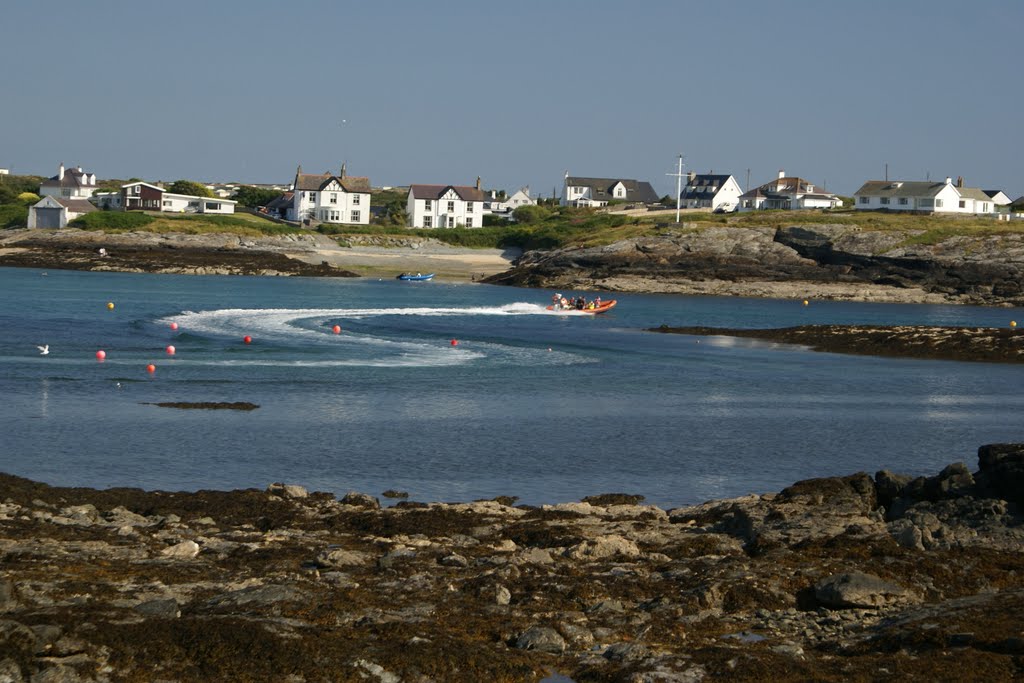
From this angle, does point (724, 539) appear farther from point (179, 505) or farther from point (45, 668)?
point (45, 668)

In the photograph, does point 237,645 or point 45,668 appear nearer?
point 45,668

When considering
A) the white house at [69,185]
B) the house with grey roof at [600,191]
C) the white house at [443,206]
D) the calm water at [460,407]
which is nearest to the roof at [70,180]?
the white house at [69,185]

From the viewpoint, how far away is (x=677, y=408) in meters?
29.9

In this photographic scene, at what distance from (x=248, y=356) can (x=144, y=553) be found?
24153 millimetres

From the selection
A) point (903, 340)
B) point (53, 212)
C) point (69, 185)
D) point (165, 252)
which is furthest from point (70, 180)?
point (903, 340)

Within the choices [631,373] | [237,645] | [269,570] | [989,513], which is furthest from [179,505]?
[631,373]

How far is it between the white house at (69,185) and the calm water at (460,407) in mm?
73366

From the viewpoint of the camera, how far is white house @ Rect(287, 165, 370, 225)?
116 metres

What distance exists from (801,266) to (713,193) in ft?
154

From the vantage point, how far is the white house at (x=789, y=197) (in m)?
121

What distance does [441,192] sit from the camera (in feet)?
401

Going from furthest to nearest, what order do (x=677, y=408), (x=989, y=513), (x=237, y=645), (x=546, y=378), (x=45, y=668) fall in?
(x=546, y=378) < (x=677, y=408) < (x=989, y=513) < (x=237, y=645) < (x=45, y=668)

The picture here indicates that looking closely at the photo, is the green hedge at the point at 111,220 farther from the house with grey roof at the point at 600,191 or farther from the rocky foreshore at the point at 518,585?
the rocky foreshore at the point at 518,585

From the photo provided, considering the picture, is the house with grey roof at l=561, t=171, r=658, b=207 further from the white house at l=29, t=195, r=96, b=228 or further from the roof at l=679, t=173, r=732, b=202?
the white house at l=29, t=195, r=96, b=228
